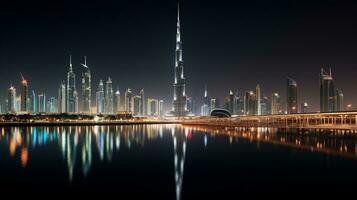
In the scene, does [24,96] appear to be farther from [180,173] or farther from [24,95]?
[180,173]

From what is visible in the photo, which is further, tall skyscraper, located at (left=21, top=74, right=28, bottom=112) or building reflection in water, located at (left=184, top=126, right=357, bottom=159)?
tall skyscraper, located at (left=21, top=74, right=28, bottom=112)

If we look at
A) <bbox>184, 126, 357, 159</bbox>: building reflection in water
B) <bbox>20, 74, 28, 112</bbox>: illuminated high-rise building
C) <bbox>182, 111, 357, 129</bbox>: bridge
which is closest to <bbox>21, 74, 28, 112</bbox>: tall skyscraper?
<bbox>20, 74, 28, 112</bbox>: illuminated high-rise building

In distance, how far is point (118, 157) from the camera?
29.8 meters

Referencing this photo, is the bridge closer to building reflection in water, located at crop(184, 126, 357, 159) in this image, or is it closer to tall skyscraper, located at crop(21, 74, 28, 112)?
building reflection in water, located at crop(184, 126, 357, 159)

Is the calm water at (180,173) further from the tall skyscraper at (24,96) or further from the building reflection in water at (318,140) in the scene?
the tall skyscraper at (24,96)

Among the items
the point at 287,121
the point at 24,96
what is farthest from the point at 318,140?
the point at 24,96

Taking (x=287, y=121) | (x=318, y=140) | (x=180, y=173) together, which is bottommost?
(x=318, y=140)

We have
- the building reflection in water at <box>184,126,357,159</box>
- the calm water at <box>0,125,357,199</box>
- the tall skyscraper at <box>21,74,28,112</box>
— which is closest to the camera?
the calm water at <box>0,125,357,199</box>

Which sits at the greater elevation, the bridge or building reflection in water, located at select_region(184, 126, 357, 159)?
the bridge

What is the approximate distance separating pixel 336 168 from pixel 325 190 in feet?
25.2

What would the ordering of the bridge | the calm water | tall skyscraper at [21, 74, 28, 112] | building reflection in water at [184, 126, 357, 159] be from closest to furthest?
the calm water → building reflection in water at [184, 126, 357, 159] → the bridge → tall skyscraper at [21, 74, 28, 112]

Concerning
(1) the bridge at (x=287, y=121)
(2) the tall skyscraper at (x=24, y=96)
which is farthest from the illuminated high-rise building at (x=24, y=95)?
(1) the bridge at (x=287, y=121)

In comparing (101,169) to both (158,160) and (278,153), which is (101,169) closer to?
(158,160)

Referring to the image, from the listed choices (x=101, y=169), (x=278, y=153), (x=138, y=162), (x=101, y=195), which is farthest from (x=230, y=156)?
(x=101, y=195)
